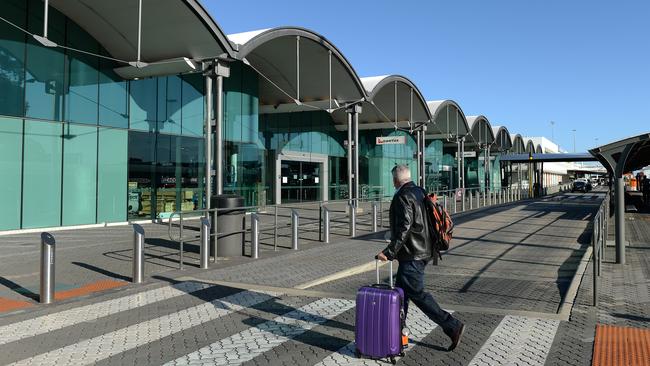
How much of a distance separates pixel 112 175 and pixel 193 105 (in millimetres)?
4279

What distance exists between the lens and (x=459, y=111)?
102 feet

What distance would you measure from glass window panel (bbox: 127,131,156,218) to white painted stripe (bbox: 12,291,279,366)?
38.2 feet

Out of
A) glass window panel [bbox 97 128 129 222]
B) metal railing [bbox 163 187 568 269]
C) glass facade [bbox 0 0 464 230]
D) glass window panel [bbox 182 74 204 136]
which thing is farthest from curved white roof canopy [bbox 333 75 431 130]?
glass window panel [bbox 97 128 129 222]

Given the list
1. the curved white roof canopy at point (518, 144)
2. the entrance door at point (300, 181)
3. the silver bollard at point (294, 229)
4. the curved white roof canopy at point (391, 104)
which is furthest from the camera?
the curved white roof canopy at point (518, 144)

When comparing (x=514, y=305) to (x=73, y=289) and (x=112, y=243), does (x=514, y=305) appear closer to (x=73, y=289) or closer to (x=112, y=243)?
(x=73, y=289)

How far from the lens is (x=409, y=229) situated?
4488 millimetres

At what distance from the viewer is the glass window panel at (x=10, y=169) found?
13898 millimetres

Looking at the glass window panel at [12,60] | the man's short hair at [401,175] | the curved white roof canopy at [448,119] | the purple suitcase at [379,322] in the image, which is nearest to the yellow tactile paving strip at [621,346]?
the purple suitcase at [379,322]

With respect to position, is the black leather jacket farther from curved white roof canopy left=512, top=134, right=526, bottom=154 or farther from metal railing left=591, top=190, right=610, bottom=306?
curved white roof canopy left=512, top=134, right=526, bottom=154

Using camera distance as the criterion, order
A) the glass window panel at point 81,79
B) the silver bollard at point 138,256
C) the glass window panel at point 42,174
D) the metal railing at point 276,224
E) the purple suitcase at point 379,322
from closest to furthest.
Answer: the purple suitcase at point 379,322 → the silver bollard at point 138,256 → the metal railing at point 276,224 → the glass window panel at point 42,174 → the glass window panel at point 81,79

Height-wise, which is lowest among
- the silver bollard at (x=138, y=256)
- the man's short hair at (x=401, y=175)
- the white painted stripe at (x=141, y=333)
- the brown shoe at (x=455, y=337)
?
the white painted stripe at (x=141, y=333)

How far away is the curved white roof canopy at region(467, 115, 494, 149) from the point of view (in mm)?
35556

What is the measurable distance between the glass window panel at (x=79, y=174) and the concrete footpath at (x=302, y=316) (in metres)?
7.76

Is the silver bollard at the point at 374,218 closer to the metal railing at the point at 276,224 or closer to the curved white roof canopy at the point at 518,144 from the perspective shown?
the metal railing at the point at 276,224
